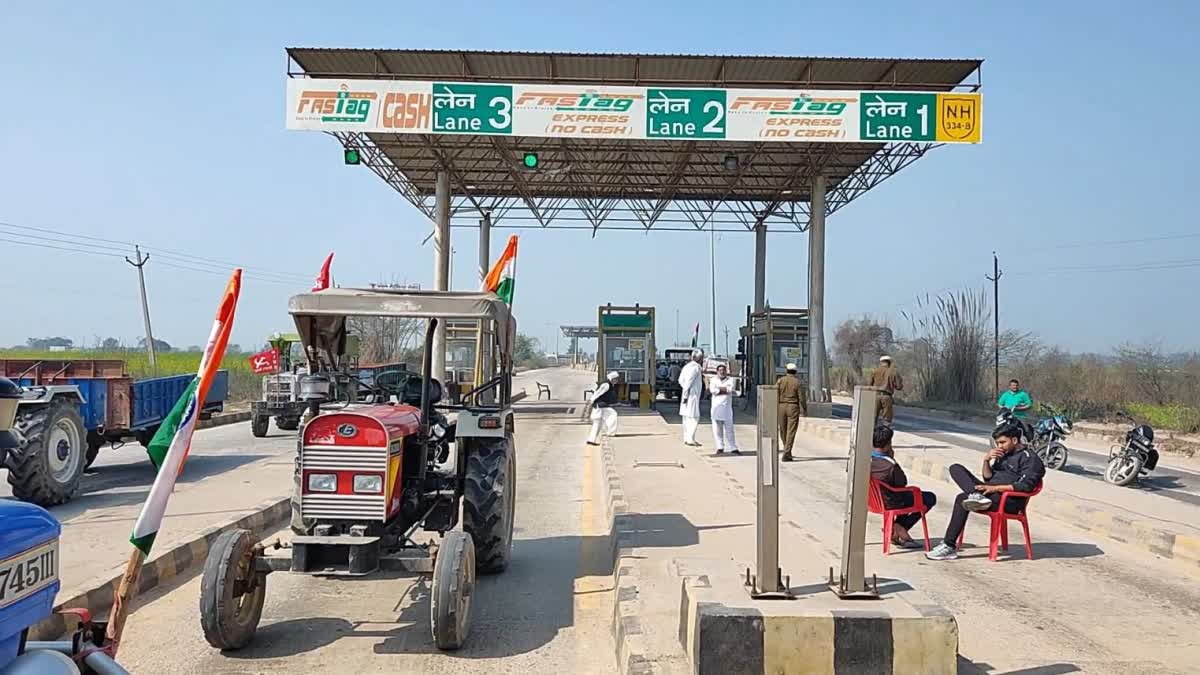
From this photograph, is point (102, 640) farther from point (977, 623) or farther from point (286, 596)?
point (977, 623)

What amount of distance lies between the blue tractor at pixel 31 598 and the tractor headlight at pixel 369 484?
270 centimetres

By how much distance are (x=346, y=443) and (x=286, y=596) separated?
1710mm

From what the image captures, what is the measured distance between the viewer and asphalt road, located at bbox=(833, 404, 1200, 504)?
13.7 metres

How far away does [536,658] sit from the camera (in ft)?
18.6

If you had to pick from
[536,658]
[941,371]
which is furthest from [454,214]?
[536,658]

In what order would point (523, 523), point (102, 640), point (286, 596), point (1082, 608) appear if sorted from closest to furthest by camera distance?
point (102, 640)
point (1082, 608)
point (286, 596)
point (523, 523)

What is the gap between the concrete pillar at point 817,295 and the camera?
2734 cm

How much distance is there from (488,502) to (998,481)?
14.5ft

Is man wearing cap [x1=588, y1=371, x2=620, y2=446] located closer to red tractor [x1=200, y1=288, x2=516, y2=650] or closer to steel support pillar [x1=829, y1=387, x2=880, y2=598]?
red tractor [x1=200, y1=288, x2=516, y2=650]

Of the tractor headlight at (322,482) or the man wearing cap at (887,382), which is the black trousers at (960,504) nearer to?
the tractor headlight at (322,482)

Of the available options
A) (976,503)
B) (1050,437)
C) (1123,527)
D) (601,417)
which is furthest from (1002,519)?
(601,417)

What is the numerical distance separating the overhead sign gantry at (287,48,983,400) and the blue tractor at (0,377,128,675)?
17.9 m

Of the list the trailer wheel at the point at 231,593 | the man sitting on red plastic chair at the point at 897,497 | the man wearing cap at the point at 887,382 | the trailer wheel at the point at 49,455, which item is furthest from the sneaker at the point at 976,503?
the trailer wheel at the point at 49,455

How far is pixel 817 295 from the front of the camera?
27.7 m
